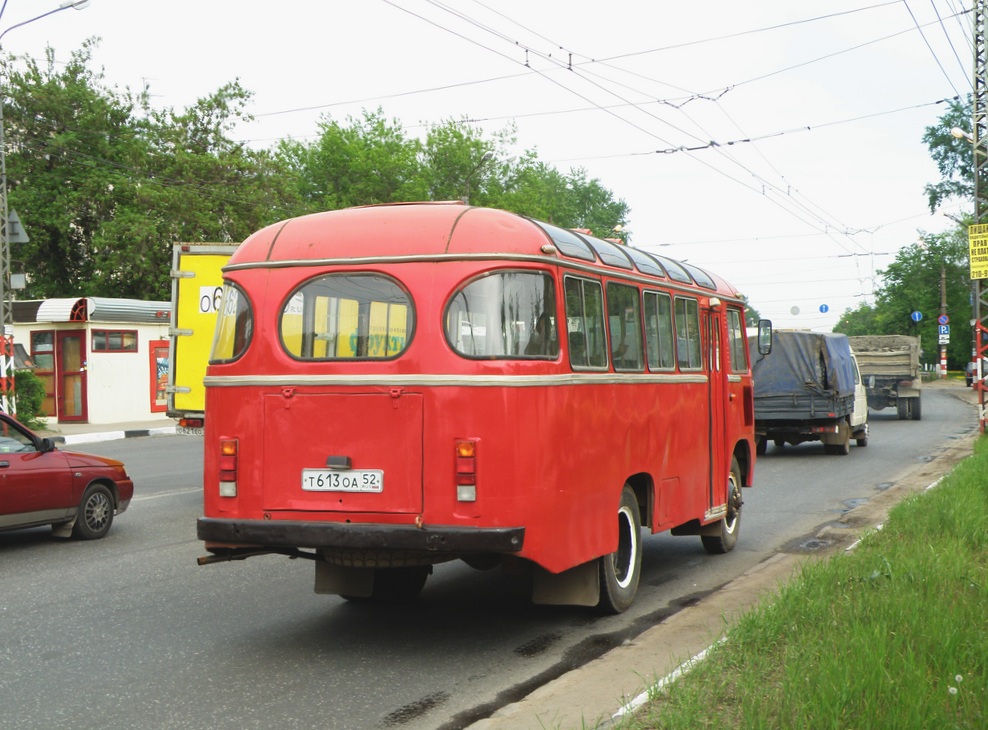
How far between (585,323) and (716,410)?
330 centimetres

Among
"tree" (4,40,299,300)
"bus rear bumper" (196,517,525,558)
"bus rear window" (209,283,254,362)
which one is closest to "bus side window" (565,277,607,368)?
"bus rear bumper" (196,517,525,558)

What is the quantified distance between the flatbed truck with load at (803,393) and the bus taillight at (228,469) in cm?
1676

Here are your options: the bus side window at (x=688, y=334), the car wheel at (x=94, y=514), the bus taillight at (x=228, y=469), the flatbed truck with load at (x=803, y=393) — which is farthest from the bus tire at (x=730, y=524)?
the flatbed truck with load at (x=803, y=393)

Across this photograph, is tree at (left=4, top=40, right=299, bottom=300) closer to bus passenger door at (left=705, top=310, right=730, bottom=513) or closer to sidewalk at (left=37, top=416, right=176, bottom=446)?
sidewalk at (left=37, top=416, right=176, bottom=446)

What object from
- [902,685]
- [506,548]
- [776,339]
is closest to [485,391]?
[506,548]

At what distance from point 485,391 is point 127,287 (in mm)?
39983

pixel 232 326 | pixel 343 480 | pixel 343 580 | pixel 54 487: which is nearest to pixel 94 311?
pixel 54 487

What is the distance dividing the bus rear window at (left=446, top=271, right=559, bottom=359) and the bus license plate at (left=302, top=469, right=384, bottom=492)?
87cm

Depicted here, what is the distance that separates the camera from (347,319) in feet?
23.4

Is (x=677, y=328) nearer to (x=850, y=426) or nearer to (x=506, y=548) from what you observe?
(x=506, y=548)

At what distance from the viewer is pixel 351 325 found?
7.13 m

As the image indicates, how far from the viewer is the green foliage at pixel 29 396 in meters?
29.6

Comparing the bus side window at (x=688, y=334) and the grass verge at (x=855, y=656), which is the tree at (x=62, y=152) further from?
the grass verge at (x=855, y=656)

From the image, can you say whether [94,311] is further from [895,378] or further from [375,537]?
[375,537]
